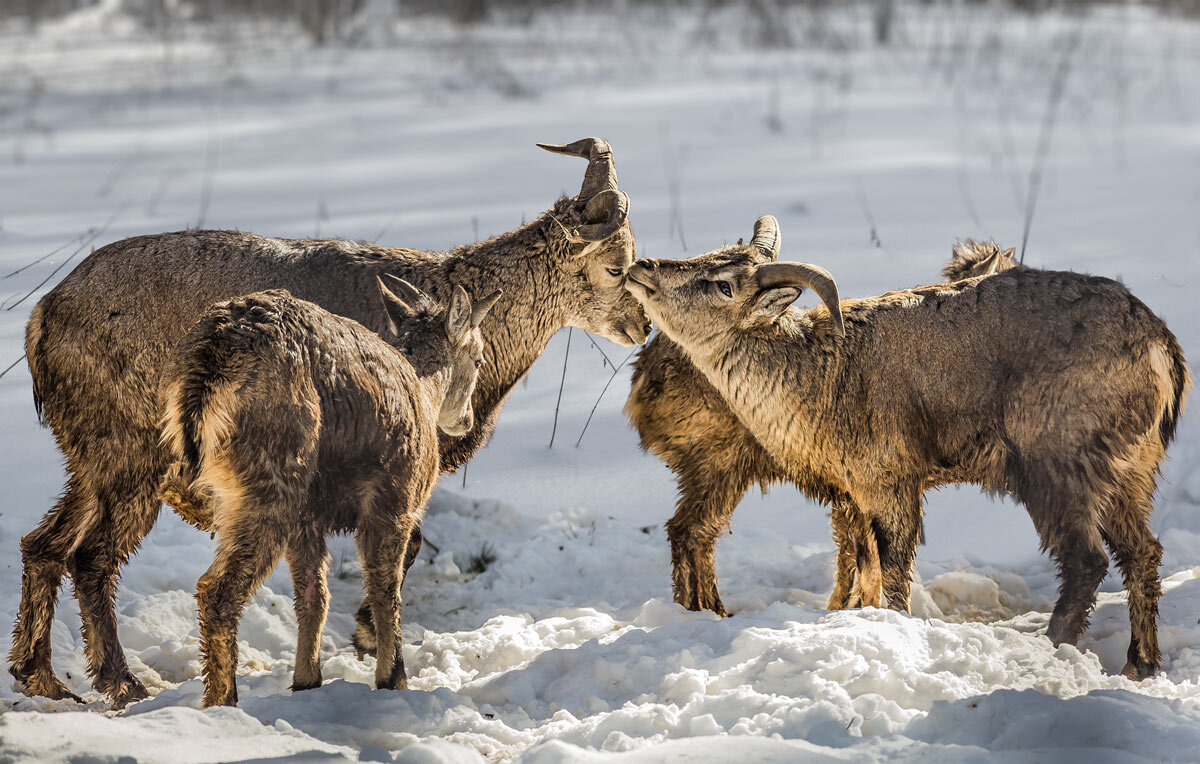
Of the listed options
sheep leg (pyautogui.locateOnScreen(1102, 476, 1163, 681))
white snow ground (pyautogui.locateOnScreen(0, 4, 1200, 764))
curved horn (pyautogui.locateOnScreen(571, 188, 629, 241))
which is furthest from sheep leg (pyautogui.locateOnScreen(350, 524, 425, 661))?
sheep leg (pyautogui.locateOnScreen(1102, 476, 1163, 681))

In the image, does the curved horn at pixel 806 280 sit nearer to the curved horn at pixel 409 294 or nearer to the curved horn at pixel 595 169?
the curved horn at pixel 595 169

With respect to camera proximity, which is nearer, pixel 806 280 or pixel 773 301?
pixel 806 280

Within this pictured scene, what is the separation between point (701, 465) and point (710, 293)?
109cm

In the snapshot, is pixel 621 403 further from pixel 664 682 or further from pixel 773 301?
pixel 664 682

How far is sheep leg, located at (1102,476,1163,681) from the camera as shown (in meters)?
6.04

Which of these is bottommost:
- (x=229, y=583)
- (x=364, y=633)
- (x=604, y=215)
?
(x=364, y=633)

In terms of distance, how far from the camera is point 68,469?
5.88 m

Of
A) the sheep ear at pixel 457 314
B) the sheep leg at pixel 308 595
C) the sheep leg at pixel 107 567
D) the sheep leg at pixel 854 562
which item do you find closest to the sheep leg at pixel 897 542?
the sheep leg at pixel 854 562

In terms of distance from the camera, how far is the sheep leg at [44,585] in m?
5.58

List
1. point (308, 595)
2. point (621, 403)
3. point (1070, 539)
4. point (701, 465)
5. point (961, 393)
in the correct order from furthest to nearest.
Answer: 1. point (621, 403)
2. point (701, 465)
3. point (961, 393)
4. point (1070, 539)
5. point (308, 595)

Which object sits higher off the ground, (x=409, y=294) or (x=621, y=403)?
(x=409, y=294)

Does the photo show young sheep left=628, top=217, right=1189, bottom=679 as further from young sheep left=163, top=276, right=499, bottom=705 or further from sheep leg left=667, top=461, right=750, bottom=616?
young sheep left=163, top=276, right=499, bottom=705

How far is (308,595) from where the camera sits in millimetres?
4996

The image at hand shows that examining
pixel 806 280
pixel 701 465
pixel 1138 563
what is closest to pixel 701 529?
pixel 701 465
